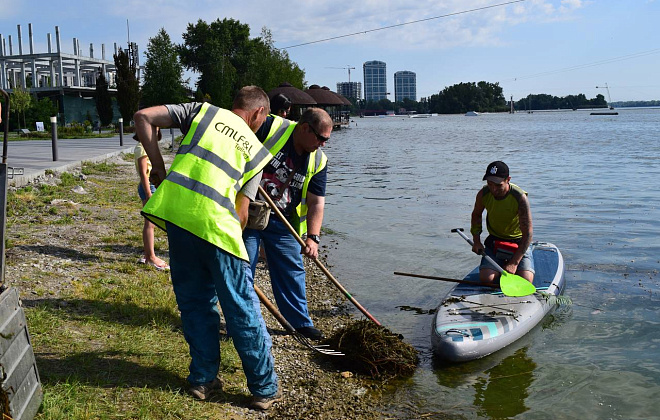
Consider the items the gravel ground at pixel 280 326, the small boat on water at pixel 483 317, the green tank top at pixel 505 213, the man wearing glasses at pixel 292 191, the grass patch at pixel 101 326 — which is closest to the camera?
the grass patch at pixel 101 326

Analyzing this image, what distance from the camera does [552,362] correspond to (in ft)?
19.1

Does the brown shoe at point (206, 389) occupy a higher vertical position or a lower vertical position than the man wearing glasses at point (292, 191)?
lower

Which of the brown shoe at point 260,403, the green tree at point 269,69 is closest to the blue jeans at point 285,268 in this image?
the brown shoe at point 260,403

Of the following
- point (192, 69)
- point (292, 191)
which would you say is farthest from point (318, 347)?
point (192, 69)

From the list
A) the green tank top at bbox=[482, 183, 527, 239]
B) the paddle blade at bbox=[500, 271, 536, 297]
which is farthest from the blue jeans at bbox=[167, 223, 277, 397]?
the green tank top at bbox=[482, 183, 527, 239]

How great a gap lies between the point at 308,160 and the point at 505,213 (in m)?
2.79

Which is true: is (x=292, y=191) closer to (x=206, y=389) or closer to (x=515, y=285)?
(x=206, y=389)

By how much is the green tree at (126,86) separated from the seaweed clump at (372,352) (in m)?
34.5

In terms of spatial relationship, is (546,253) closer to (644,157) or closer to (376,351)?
(376,351)

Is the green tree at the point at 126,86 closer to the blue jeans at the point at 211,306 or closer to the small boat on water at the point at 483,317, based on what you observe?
the small boat on water at the point at 483,317

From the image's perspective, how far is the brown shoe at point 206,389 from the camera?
3854mm

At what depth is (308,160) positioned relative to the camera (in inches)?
195

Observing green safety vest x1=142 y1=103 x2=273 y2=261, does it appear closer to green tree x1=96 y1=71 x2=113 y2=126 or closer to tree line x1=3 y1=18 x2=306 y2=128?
tree line x1=3 y1=18 x2=306 y2=128

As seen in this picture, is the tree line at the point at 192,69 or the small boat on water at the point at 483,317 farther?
the tree line at the point at 192,69
